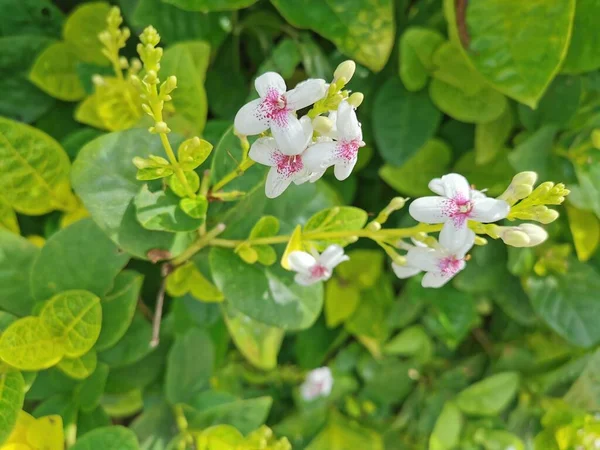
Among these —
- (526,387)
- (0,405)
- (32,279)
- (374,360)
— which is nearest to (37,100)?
(32,279)

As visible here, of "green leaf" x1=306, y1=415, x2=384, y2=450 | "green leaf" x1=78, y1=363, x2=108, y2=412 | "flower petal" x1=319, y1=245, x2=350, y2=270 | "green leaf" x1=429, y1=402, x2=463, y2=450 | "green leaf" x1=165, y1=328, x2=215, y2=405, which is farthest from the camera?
"green leaf" x1=306, y1=415, x2=384, y2=450

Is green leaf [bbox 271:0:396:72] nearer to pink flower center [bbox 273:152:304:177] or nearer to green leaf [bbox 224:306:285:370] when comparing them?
pink flower center [bbox 273:152:304:177]

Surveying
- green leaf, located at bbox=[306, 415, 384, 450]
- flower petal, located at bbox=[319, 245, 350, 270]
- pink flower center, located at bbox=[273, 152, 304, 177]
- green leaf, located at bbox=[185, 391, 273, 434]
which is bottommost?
green leaf, located at bbox=[306, 415, 384, 450]

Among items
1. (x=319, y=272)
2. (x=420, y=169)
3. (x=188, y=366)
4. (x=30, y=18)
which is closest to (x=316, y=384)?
(x=188, y=366)

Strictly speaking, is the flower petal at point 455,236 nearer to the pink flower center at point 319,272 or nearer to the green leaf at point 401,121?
the pink flower center at point 319,272

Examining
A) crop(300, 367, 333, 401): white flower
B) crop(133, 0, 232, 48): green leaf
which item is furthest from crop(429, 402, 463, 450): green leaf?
crop(133, 0, 232, 48): green leaf

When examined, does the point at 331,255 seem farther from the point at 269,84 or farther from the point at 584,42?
the point at 584,42
